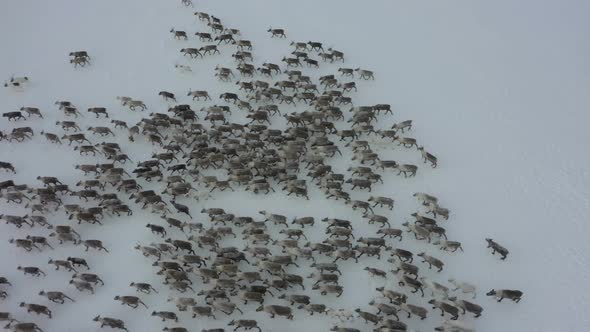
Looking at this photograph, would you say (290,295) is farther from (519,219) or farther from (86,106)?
(86,106)

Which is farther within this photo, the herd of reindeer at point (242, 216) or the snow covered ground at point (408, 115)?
the snow covered ground at point (408, 115)

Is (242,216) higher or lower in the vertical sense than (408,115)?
lower

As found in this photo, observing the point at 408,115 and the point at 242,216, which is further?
the point at 408,115

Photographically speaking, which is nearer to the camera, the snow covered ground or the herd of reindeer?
the herd of reindeer

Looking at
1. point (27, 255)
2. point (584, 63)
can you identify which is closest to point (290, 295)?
point (27, 255)
